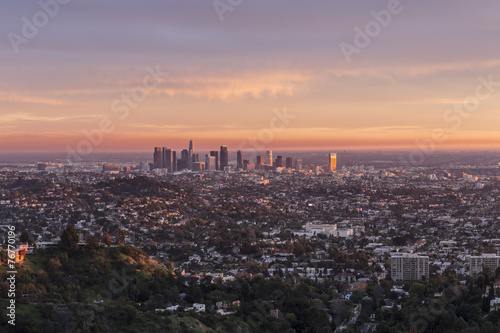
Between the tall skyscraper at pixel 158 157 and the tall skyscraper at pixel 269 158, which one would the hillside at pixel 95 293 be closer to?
the tall skyscraper at pixel 158 157

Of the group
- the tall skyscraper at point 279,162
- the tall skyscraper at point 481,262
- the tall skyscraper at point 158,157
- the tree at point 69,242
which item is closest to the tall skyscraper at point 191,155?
the tall skyscraper at point 158,157

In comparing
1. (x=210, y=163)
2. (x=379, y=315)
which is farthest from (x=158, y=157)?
(x=379, y=315)

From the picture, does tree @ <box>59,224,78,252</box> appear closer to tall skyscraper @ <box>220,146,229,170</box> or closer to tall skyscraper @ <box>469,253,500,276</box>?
tall skyscraper @ <box>469,253,500,276</box>

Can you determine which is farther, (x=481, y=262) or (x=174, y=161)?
(x=174, y=161)

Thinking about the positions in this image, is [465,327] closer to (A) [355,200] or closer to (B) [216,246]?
(B) [216,246]

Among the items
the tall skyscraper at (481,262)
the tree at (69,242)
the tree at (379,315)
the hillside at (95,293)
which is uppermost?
the tree at (69,242)

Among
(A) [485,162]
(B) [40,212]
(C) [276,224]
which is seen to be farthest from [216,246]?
(A) [485,162]

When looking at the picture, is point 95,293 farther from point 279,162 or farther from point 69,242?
point 279,162

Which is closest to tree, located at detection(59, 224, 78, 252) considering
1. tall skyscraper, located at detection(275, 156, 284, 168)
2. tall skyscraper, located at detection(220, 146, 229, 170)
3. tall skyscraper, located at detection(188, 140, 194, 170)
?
tall skyscraper, located at detection(188, 140, 194, 170)

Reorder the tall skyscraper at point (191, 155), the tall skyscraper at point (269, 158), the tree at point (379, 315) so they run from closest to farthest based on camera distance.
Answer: the tree at point (379, 315)
the tall skyscraper at point (191, 155)
the tall skyscraper at point (269, 158)
